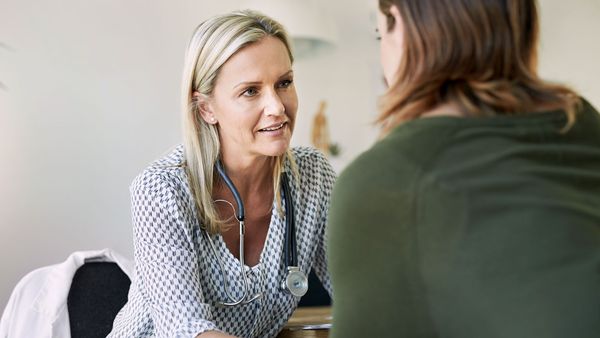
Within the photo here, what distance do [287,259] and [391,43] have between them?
2.93 feet

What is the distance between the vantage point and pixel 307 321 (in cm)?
210

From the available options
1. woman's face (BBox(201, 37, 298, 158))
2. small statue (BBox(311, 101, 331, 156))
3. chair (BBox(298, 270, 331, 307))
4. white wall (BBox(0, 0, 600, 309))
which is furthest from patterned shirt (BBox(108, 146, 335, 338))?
small statue (BBox(311, 101, 331, 156))

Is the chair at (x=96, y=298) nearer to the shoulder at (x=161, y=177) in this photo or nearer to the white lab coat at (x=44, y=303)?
the white lab coat at (x=44, y=303)

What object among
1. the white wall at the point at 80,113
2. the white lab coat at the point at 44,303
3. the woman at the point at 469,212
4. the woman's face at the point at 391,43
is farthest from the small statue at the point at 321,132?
the woman at the point at 469,212

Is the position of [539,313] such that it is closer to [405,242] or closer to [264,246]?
[405,242]

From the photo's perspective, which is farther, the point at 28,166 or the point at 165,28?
the point at 165,28

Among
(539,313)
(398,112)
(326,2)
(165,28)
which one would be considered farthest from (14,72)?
(539,313)

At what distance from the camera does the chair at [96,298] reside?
2.15 m

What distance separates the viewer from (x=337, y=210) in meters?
0.98

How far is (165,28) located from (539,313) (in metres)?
2.69

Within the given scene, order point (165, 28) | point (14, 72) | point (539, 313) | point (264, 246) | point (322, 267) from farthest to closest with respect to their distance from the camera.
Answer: point (165, 28), point (14, 72), point (322, 267), point (264, 246), point (539, 313)

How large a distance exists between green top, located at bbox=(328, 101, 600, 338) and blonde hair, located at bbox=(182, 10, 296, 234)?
0.90m

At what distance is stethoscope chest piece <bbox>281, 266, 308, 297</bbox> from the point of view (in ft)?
6.06

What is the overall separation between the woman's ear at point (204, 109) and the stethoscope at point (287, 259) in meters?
0.10
